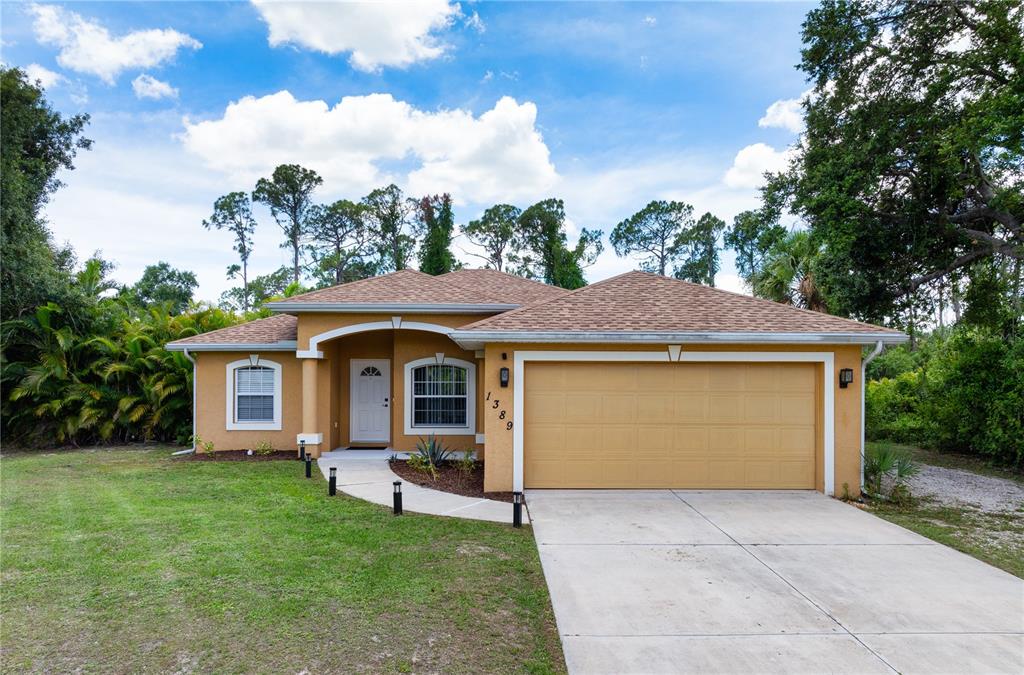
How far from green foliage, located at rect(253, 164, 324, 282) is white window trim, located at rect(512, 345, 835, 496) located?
3127cm

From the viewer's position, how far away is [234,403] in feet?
38.7

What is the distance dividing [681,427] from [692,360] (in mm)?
1149

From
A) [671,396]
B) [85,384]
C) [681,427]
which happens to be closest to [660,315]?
[671,396]

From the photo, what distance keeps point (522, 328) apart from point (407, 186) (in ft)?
98.7

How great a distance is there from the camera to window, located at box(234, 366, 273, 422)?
38.8 ft

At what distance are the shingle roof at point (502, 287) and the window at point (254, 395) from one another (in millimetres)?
5080

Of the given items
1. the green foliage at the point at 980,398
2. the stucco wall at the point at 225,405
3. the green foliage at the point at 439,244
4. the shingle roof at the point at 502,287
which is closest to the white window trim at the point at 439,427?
the shingle roof at the point at 502,287

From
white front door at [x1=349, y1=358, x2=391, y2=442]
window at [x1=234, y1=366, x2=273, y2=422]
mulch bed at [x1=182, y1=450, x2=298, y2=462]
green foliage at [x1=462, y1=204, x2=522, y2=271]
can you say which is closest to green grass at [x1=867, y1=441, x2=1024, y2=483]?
white front door at [x1=349, y1=358, x2=391, y2=442]

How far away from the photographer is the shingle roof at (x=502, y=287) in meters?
12.2

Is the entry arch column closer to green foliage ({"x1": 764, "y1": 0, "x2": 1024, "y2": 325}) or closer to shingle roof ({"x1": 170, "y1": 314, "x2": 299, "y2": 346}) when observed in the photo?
shingle roof ({"x1": 170, "y1": 314, "x2": 299, "y2": 346})

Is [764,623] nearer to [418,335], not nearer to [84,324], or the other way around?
[418,335]

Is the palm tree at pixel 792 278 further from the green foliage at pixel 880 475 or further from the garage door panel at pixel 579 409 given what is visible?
the garage door panel at pixel 579 409

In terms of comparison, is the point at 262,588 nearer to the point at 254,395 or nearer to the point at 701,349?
the point at 701,349

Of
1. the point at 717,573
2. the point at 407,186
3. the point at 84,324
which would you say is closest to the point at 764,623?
the point at 717,573
